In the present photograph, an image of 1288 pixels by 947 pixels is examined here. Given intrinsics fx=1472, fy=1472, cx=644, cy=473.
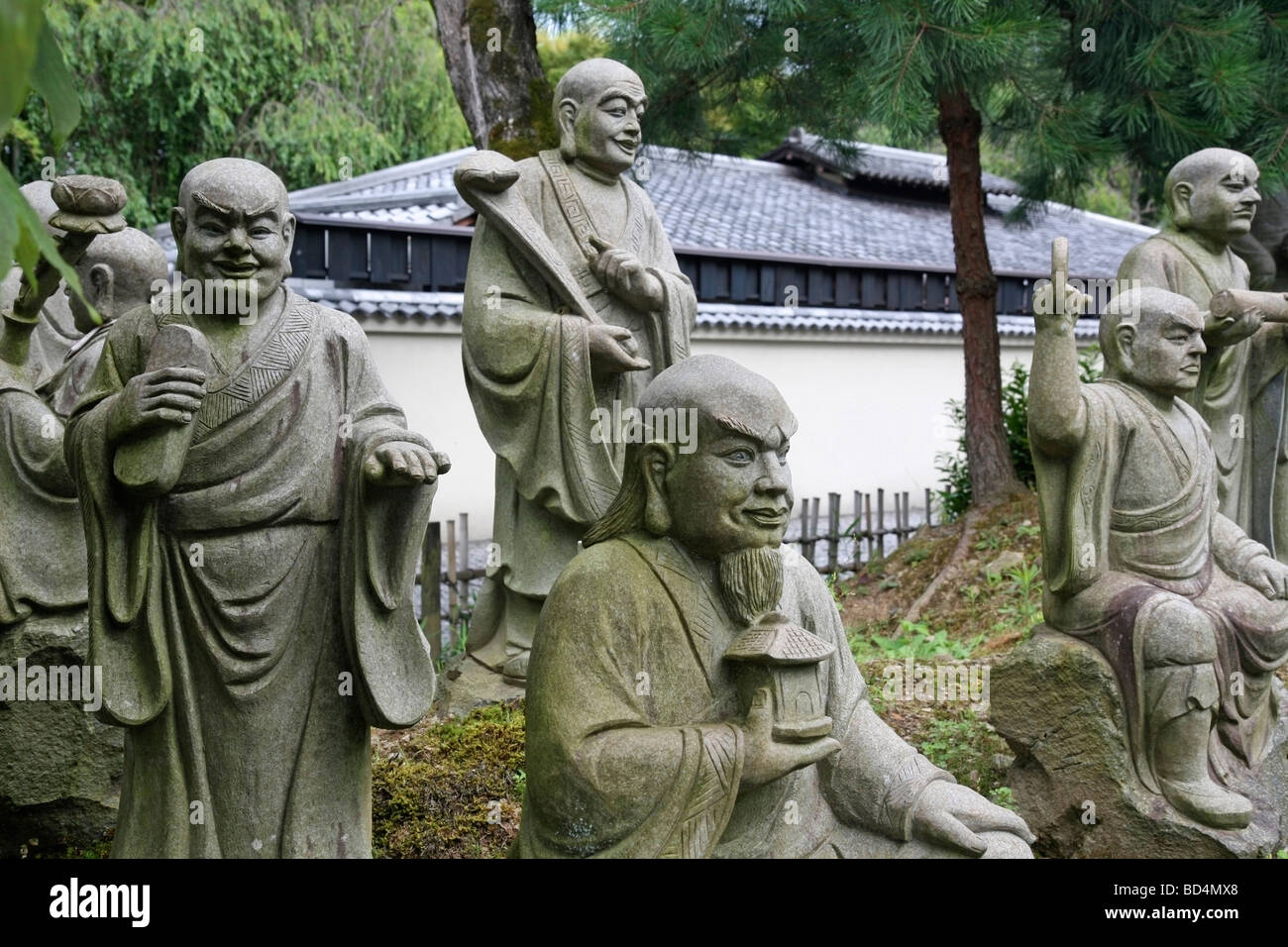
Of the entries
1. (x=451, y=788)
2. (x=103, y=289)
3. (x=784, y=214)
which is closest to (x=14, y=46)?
(x=103, y=289)

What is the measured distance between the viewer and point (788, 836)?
10.4ft

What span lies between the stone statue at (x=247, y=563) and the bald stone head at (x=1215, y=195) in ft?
13.2

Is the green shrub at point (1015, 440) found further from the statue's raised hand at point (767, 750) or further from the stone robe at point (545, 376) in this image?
the statue's raised hand at point (767, 750)

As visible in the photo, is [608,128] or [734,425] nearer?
[734,425]

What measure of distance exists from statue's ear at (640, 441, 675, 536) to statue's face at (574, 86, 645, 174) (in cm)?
298

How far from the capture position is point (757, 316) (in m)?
14.3

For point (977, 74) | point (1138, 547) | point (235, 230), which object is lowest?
point (1138, 547)

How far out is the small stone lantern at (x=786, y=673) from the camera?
3.03m

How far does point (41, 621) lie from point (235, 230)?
210 cm

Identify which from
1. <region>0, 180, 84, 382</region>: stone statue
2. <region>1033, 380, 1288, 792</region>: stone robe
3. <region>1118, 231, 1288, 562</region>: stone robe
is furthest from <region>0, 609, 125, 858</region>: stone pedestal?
<region>1118, 231, 1288, 562</region>: stone robe

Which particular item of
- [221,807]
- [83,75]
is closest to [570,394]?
[221,807]

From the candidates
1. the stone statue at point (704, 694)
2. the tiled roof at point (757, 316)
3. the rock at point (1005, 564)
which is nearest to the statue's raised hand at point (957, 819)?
the stone statue at point (704, 694)

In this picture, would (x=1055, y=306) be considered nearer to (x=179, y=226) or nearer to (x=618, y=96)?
(x=618, y=96)

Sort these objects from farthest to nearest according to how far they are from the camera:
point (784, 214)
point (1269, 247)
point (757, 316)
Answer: point (784, 214), point (757, 316), point (1269, 247)
